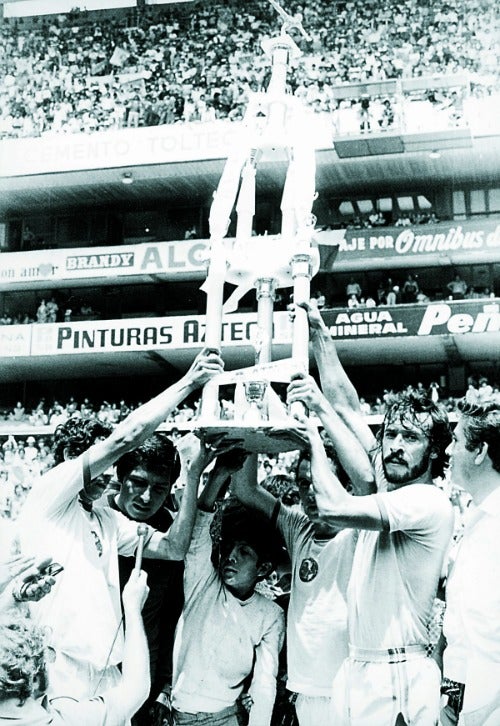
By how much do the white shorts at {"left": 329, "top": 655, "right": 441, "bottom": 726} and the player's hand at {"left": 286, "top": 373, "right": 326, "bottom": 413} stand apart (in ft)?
2.68

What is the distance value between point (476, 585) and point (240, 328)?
1151 centimetres

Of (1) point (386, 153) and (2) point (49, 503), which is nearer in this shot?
(2) point (49, 503)

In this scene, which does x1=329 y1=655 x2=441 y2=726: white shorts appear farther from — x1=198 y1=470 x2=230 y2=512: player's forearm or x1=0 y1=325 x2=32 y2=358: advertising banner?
x1=0 y1=325 x2=32 y2=358: advertising banner

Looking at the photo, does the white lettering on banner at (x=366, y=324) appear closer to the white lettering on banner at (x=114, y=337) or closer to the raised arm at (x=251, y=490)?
the white lettering on banner at (x=114, y=337)

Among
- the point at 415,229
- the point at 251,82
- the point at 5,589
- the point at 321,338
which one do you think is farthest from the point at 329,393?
the point at 415,229

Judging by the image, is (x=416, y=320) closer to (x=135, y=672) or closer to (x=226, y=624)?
(x=226, y=624)

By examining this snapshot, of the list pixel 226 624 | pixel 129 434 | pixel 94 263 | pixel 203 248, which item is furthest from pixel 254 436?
pixel 94 263

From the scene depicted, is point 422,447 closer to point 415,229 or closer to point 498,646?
point 498,646

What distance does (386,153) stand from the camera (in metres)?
13.6

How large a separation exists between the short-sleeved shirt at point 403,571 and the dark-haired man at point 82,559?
80cm

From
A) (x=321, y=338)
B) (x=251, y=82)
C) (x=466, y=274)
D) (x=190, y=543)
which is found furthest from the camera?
(x=466, y=274)

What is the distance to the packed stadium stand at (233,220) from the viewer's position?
10.4 metres

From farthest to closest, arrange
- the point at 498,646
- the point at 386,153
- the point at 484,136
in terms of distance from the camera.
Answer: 1. the point at 386,153
2. the point at 484,136
3. the point at 498,646

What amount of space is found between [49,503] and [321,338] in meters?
1.19
